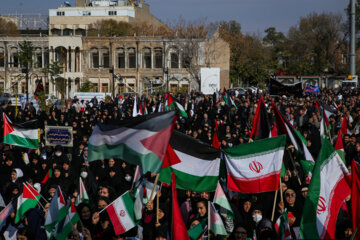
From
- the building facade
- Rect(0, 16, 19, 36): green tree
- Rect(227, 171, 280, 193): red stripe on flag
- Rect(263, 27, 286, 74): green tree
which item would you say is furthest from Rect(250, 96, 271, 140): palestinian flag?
Rect(0, 16, 19, 36): green tree

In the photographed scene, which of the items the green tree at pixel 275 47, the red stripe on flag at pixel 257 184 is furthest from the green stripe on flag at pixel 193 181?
the green tree at pixel 275 47

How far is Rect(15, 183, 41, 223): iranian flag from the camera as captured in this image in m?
9.00

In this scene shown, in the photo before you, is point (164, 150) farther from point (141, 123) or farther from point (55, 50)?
point (55, 50)

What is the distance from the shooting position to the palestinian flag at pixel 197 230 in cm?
781

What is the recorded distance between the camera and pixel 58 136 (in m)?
15.5

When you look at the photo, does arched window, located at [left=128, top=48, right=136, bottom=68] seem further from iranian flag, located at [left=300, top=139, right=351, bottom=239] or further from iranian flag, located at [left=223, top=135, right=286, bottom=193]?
iranian flag, located at [left=300, top=139, right=351, bottom=239]

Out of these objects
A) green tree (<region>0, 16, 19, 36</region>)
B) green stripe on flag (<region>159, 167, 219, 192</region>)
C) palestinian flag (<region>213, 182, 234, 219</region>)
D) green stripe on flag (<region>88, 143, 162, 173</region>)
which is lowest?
palestinian flag (<region>213, 182, 234, 219</region>)

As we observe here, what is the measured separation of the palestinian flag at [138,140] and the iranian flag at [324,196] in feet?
7.42

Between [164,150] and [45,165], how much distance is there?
17.4 ft

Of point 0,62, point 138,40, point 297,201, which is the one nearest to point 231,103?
point 297,201

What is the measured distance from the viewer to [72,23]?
262 feet

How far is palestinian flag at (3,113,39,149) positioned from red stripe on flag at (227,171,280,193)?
638cm

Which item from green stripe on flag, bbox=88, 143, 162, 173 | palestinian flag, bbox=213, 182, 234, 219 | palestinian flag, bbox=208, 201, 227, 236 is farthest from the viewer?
palestinian flag, bbox=213, 182, 234, 219

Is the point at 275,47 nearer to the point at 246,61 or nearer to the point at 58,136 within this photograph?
the point at 246,61
